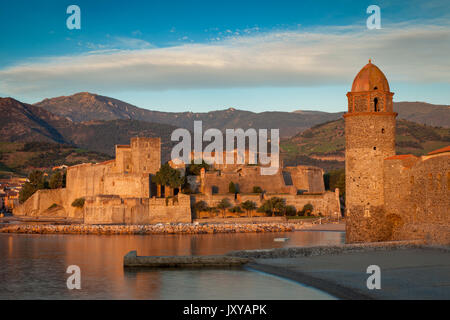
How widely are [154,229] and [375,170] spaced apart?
2016 centimetres

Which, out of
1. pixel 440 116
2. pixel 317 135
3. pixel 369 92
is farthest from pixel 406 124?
pixel 369 92

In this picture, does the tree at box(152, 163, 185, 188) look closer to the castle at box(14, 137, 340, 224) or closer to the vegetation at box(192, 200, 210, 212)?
the castle at box(14, 137, 340, 224)

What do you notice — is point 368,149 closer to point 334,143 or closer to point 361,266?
point 361,266

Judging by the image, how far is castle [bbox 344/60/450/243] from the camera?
20.3 m

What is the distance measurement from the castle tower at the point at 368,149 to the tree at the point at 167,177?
2430 centimetres

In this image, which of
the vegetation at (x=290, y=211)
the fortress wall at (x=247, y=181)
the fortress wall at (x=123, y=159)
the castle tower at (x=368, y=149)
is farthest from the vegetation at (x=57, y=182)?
the castle tower at (x=368, y=149)

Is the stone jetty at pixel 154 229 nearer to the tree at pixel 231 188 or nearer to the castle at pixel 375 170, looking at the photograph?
the tree at pixel 231 188

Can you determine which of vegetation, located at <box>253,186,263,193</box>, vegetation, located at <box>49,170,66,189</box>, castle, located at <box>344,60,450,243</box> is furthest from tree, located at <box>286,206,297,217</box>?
castle, located at <box>344,60,450,243</box>

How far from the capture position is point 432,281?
14023mm

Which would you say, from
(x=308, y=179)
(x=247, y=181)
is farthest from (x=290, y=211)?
(x=308, y=179)

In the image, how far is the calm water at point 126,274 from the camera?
51.3 ft

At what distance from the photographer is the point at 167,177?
4416cm
